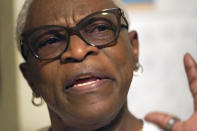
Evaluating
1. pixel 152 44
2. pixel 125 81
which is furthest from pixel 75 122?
pixel 152 44

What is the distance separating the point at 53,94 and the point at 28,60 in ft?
0.59

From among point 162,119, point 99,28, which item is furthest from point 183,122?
point 99,28

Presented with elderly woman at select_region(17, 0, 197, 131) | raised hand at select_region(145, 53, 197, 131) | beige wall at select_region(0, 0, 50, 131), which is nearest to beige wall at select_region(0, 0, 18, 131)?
beige wall at select_region(0, 0, 50, 131)

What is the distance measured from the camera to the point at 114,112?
92 cm

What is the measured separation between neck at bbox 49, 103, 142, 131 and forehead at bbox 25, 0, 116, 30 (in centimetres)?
35

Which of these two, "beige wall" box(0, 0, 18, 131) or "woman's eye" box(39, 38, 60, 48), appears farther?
"beige wall" box(0, 0, 18, 131)

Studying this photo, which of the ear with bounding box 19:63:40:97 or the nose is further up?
the nose

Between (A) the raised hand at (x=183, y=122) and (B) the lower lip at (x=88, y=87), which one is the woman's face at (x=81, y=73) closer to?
(B) the lower lip at (x=88, y=87)

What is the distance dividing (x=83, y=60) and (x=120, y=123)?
31cm

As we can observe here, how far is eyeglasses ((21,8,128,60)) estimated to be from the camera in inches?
36.2

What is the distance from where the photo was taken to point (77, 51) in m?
0.87

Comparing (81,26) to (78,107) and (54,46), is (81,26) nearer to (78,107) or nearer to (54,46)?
(54,46)

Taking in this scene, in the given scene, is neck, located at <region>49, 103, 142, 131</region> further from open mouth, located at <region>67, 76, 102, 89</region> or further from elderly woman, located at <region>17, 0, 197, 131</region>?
open mouth, located at <region>67, 76, 102, 89</region>

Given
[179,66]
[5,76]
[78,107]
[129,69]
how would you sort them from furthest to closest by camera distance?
1. [179,66]
2. [5,76]
3. [129,69]
4. [78,107]
